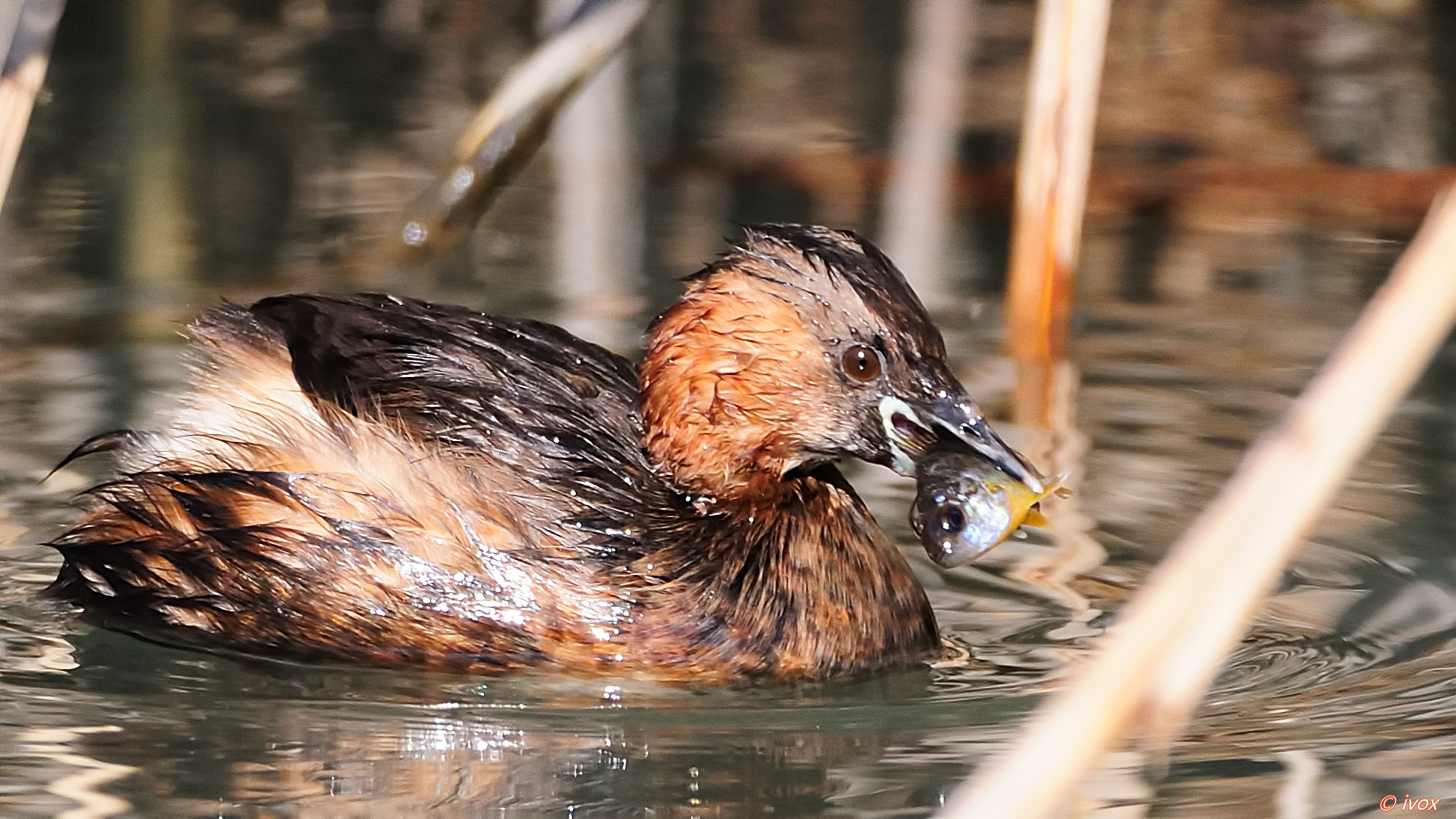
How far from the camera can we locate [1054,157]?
546 centimetres

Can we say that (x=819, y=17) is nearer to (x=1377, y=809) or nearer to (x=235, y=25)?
(x=235, y=25)

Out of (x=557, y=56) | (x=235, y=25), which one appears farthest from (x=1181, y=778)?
(x=235, y=25)

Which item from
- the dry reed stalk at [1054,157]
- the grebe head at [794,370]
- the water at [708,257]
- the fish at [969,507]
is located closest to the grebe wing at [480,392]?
the grebe head at [794,370]

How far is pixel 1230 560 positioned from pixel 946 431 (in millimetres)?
1988

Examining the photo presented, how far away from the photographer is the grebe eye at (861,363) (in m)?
4.05

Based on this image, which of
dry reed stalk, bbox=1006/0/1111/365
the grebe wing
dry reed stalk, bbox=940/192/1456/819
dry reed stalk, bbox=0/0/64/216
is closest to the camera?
dry reed stalk, bbox=940/192/1456/819

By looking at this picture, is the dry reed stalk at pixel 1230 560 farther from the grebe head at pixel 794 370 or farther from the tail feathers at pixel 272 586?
the tail feathers at pixel 272 586

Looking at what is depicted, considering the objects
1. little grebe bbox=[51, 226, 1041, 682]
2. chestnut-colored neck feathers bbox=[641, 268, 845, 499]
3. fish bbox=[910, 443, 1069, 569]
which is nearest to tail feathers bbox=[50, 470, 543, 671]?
little grebe bbox=[51, 226, 1041, 682]

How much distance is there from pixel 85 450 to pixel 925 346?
5.30ft

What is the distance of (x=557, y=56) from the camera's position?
243 inches

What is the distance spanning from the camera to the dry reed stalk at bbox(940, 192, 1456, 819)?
1.95 metres

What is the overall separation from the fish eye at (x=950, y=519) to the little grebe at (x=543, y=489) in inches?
5.1

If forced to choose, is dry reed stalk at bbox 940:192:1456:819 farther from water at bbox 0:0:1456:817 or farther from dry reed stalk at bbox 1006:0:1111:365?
dry reed stalk at bbox 1006:0:1111:365

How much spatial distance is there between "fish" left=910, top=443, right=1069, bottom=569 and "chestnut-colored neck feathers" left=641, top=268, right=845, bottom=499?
30 cm
